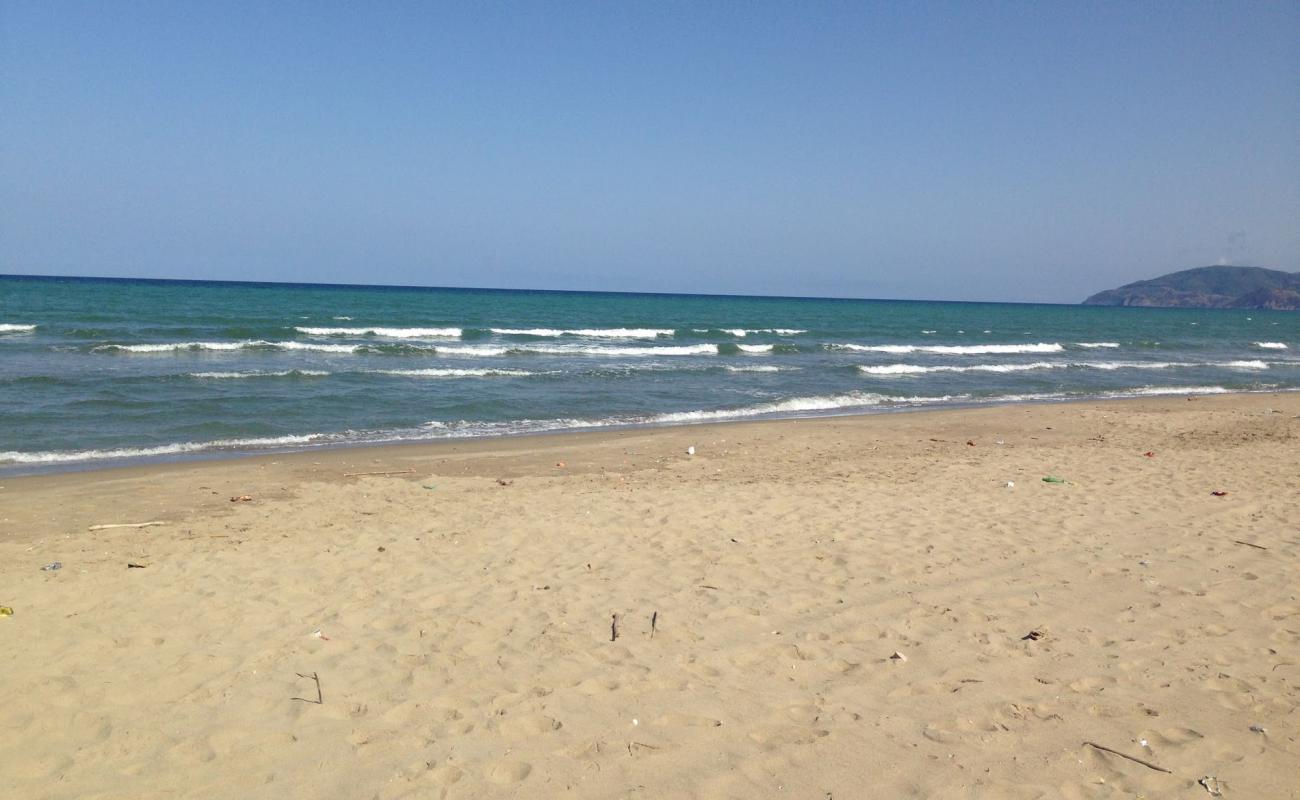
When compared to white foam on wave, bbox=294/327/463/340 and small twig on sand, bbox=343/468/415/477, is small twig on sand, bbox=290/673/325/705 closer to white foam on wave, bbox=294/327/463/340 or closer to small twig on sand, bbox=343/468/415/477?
small twig on sand, bbox=343/468/415/477

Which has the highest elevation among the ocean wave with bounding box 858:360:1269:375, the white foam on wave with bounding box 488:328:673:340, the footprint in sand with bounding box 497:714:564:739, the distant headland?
the distant headland

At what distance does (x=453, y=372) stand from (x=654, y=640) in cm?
1704

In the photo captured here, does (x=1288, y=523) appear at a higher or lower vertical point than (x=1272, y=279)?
lower

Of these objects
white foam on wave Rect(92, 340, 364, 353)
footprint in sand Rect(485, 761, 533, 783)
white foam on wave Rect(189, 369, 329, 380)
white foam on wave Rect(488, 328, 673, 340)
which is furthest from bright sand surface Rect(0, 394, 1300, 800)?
white foam on wave Rect(488, 328, 673, 340)

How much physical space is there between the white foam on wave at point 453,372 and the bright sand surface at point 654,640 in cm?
1140

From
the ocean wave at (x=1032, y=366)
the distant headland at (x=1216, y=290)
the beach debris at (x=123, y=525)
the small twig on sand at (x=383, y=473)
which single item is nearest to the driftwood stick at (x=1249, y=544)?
the small twig on sand at (x=383, y=473)

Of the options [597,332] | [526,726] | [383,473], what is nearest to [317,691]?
[526,726]

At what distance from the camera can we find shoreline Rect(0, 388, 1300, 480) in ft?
34.5

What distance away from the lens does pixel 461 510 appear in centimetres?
811

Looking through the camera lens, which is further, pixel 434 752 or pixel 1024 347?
pixel 1024 347

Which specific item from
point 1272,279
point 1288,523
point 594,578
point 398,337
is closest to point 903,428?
point 1288,523

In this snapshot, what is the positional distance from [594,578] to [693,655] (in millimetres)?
1446

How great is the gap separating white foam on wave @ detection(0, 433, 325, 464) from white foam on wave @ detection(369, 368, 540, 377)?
25.1 feet

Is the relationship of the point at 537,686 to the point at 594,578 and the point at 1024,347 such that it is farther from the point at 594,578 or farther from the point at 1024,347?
the point at 1024,347
